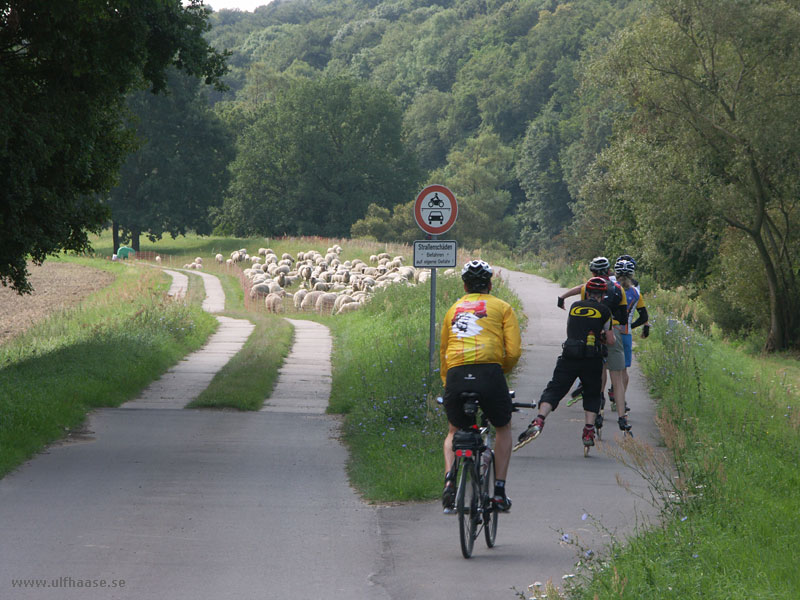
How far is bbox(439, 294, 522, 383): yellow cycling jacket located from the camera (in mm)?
6965

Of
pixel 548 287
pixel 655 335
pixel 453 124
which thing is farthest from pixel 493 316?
pixel 453 124

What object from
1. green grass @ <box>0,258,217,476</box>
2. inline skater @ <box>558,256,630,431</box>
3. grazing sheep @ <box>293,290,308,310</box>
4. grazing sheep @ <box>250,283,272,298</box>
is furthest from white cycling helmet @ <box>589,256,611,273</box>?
grazing sheep @ <box>250,283,272,298</box>

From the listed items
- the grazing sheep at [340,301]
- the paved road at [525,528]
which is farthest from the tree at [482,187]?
the paved road at [525,528]

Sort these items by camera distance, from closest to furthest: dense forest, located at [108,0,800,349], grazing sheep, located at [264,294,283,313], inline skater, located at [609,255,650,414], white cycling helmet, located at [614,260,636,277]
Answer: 1. inline skater, located at [609,255,650,414]
2. white cycling helmet, located at [614,260,636,277]
3. dense forest, located at [108,0,800,349]
4. grazing sheep, located at [264,294,283,313]

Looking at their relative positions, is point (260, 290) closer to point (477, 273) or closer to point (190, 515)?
point (190, 515)

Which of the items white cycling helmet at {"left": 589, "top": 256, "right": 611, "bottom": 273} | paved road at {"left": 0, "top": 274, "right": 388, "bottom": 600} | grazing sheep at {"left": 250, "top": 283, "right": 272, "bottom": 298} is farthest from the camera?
grazing sheep at {"left": 250, "top": 283, "right": 272, "bottom": 298}

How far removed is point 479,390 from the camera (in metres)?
6.89

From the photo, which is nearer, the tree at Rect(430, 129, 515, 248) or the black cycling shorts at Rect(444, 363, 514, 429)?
the black cycling shorts at Rect(444, 363, 514, 429)

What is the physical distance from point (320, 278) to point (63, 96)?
33.8 meters

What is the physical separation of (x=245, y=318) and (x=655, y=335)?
1451 cm

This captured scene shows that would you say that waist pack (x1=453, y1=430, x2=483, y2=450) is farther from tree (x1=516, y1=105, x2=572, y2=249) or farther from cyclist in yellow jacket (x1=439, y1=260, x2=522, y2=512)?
tree (x1=516, y1=105, x2=572, y2=249)

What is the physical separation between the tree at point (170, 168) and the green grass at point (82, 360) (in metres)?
40.9

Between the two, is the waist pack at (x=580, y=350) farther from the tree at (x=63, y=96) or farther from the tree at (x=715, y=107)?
the tree at (x=715, y=107)

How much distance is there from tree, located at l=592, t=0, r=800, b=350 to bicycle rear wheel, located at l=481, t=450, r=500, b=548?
21029mm
